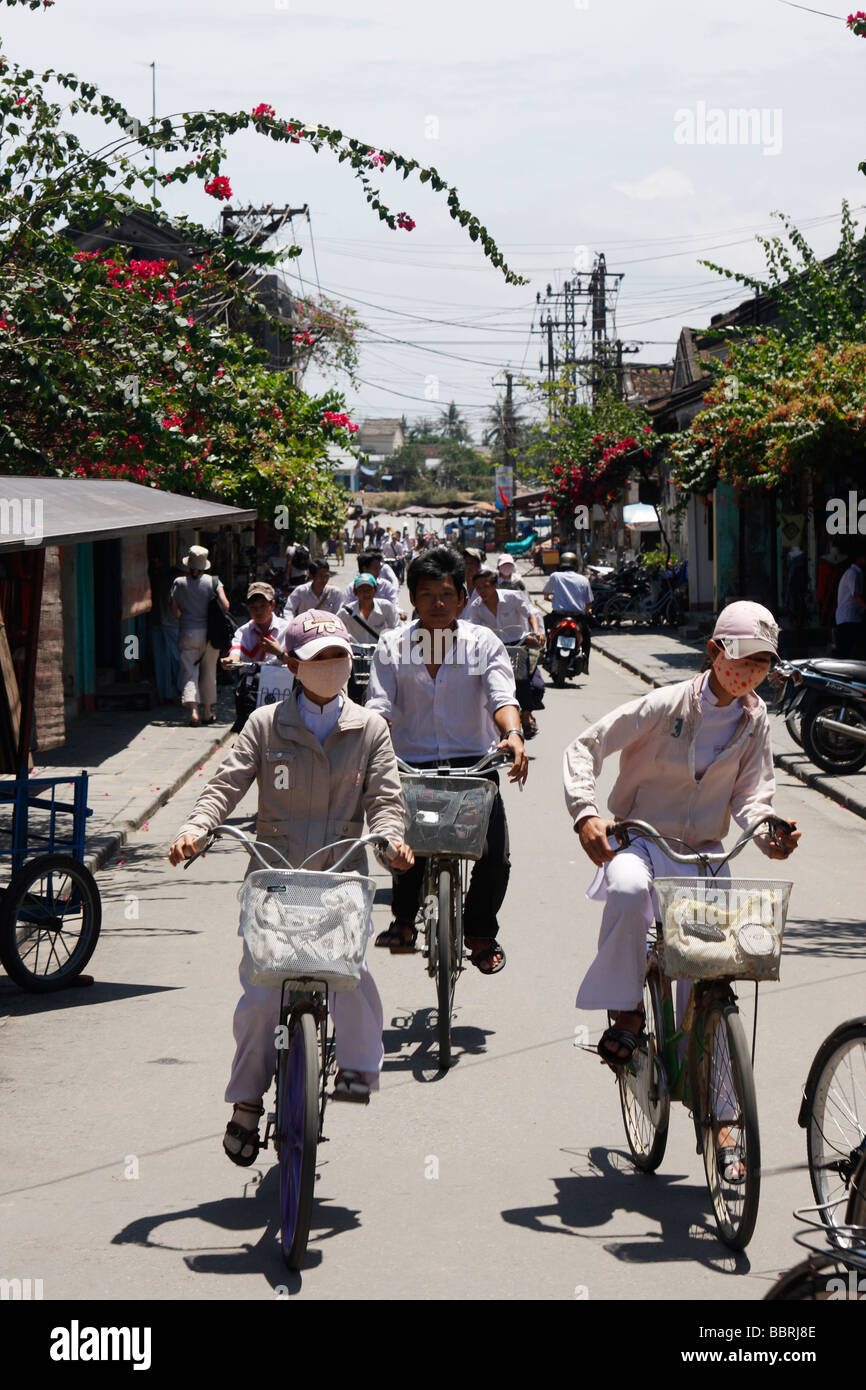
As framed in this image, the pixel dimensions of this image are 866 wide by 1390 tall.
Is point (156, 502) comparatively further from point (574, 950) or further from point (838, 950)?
point (838, 950)

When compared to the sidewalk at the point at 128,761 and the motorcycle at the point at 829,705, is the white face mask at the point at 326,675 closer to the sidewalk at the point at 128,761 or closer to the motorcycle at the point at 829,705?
the sidewalk at the point at 128,761

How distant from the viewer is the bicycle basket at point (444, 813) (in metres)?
6.09

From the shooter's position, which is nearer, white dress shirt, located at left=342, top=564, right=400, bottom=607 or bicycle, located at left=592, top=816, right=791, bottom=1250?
bicycle, located at left=592, top=816, right=791, bottom=1250

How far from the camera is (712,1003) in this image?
15.2 ft

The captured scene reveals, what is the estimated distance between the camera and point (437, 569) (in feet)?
22.1

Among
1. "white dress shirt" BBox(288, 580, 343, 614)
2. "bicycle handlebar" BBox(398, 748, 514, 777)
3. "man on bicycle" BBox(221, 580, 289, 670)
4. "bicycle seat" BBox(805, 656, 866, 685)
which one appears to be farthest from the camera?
"bicycle seat" BBox(805, 656, 866, 685)

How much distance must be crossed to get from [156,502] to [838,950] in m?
4.67

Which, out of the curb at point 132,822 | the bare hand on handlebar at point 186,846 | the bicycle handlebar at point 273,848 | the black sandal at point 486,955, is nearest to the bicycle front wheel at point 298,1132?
the bicycle handlebar at point 273,848

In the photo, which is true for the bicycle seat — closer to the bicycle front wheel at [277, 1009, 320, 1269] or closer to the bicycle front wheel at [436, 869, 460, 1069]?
the bicycle front wheel at [436, 869, 460, 1069]

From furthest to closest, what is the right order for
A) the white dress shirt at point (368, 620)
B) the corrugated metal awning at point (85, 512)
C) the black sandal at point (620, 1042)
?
1. the white dress shirt at point (368, 620)
2. the corrugated metal awning at point (85, 512)
3. the black sandal at point (620, 1042)

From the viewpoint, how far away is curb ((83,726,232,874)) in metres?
10.7

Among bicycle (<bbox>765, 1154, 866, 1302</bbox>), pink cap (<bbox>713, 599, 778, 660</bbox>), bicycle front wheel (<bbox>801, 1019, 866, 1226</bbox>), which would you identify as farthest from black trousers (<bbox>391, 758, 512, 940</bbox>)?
bicycle (<bbox>765, 1154, 866, 1302</bbox>)

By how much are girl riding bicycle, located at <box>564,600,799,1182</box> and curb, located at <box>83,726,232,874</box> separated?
4601mm
